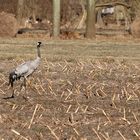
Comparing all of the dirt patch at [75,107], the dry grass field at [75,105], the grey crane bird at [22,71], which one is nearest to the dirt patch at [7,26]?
the dry grass field at [75,105]

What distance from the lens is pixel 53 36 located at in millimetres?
37250

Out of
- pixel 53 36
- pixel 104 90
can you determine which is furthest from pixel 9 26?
pixel 104 90

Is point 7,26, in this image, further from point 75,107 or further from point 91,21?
point 75,107

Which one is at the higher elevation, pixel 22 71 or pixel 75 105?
pixel 22 71

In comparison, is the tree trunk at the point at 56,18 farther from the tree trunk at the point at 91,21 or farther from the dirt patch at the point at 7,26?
the dirt patch at the point at 7,26

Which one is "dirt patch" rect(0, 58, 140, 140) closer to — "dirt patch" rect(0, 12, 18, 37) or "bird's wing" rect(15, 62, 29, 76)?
"bird's wing" rect(15, 62, 29, 76)

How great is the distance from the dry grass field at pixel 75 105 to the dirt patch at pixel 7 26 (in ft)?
70.8

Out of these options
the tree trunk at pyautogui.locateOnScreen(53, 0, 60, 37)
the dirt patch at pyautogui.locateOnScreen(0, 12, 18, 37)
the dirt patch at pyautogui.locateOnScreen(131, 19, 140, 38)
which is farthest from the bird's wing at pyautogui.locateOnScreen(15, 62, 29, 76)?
the dirt patch at pyautogui.locateOnScreen(131, 19, 140, 38)

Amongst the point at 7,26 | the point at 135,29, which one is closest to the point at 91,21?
the point at 135,29

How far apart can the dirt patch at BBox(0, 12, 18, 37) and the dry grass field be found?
21.6m

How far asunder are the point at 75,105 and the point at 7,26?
28.4 meters

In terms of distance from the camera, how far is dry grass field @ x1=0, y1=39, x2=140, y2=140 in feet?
28.3

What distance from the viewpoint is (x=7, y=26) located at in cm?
3881

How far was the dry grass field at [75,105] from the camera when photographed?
8.64 metres
